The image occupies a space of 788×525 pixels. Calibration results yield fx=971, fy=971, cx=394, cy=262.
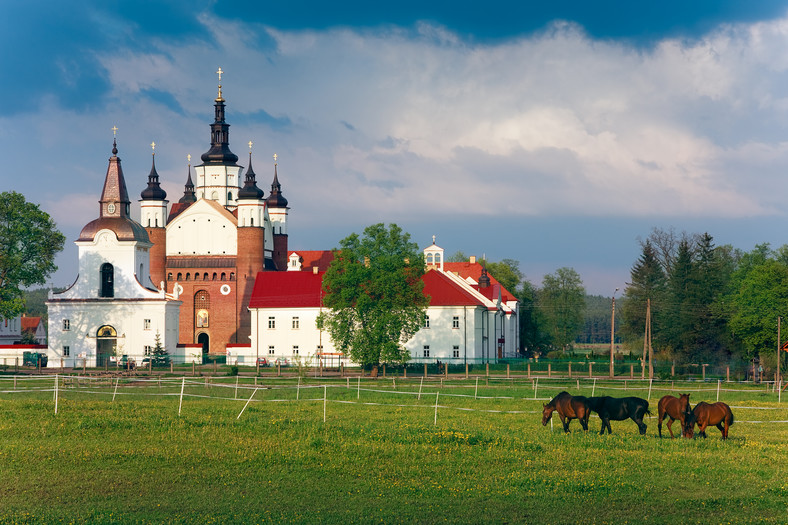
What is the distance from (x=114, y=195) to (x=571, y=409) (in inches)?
2376

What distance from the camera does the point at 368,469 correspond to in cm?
1991

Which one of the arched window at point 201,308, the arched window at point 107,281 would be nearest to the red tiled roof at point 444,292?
the arched window at point 201,308

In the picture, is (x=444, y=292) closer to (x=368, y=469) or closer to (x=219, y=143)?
(x=219, y=143)

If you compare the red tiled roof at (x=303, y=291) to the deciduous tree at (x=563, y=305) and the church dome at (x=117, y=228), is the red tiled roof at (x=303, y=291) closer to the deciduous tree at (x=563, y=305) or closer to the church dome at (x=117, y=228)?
the church dome at (x=117, y=228)

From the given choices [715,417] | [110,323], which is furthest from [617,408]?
[110,323]

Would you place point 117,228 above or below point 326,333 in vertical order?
above

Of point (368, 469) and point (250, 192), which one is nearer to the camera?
point (368, 469)

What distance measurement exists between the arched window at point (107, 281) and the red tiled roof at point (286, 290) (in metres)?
11.8

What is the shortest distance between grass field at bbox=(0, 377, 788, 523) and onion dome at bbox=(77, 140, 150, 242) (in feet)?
157

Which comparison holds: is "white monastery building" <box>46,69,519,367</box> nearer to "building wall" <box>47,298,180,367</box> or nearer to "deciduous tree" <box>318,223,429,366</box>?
"building wall" <box>47,298,180,367</box>

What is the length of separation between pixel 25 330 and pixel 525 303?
63918 mm

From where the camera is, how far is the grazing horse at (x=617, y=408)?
24859 millimetres

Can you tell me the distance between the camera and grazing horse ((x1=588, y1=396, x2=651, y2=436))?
24.9 m

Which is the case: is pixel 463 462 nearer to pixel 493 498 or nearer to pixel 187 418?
pixel 493 498
